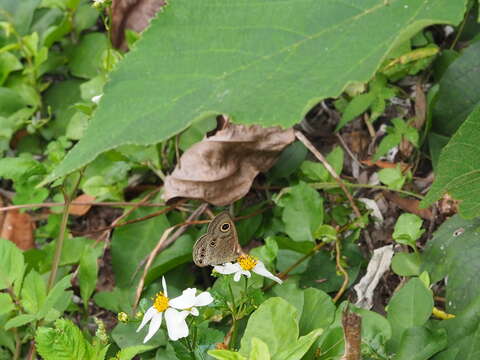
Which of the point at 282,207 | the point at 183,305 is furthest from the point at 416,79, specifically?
the point at 183,305

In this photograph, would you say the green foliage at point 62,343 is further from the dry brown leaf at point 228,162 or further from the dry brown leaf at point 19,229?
the dry brown leaf at point 19,229

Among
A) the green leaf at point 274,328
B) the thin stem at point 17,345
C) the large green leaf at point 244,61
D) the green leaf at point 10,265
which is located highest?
the large green leaf at point 244,61

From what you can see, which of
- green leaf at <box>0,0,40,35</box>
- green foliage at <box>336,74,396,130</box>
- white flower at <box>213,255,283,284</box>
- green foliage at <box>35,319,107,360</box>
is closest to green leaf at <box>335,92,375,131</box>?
green foliage at <box>336,74,396,130</box>

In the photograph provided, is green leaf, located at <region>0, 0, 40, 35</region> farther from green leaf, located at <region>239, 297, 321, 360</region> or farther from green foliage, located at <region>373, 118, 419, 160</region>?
green leaf, located at <region>239, 297, 321, 360</region>

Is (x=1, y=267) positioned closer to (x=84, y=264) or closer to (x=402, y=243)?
(x=84, y=264)

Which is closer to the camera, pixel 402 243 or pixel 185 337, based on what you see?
pixel 185 337

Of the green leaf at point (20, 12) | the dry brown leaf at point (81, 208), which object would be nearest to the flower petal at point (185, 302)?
the dry brown leaf at point (81, 208)

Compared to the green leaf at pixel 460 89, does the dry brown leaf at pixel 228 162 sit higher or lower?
lower
